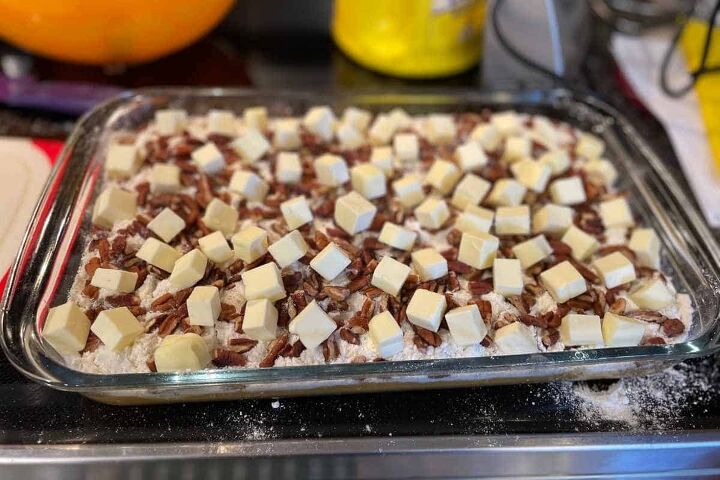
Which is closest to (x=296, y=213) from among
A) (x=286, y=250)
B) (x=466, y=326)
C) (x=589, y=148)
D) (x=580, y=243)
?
(x=286, y=250)

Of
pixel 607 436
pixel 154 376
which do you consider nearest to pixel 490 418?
pixel 607 436

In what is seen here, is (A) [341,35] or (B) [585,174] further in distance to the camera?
(A) [341,35]

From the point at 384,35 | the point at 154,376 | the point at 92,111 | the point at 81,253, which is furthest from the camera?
the point at 384,35

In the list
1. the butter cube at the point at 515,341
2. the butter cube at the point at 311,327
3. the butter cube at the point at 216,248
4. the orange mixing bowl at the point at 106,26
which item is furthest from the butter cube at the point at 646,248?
the orange mixing bowl at the point at 106,26

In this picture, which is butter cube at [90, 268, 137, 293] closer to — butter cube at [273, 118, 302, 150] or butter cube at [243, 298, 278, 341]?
butter cube at [243, 298, 278, 341]

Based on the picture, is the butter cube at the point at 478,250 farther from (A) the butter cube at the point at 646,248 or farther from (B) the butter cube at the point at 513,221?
(A) the butter cube at the point at 646,248

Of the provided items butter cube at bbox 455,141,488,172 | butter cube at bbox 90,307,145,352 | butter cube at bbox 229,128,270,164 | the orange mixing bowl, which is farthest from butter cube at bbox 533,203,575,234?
the orange mixing bowl

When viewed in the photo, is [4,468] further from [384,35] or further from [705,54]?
[705,54]
